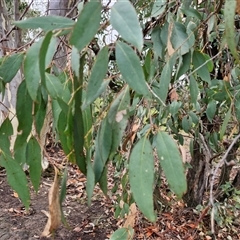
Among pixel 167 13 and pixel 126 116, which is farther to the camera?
pixel 167 13

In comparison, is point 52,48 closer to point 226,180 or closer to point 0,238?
point 0,238

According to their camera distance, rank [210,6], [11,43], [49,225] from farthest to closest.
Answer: [11,43] < [210,6] < [49,225]

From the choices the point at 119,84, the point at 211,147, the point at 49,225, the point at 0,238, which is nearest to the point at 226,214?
the point at 211,147

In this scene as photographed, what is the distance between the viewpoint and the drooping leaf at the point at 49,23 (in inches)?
14.5

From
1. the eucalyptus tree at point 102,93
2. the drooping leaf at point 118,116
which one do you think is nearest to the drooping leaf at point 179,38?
the eucalyptus tree at point 102,93

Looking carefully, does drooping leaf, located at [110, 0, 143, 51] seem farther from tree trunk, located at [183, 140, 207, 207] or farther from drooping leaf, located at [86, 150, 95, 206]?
tree trunk, located at [183, 140, 207, 207]

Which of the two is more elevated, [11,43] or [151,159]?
[11,43]

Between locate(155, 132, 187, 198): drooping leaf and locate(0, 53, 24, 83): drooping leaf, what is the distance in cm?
27

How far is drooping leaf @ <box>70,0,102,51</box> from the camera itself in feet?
1.04

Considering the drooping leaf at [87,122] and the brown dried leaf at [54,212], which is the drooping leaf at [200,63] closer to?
the drooping leaf at [87,122]

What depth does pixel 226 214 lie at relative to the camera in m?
1.92

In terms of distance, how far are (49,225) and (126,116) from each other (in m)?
0.21

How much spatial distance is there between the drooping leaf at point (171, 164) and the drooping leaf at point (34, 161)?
30 cm

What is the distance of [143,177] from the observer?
396 mm
